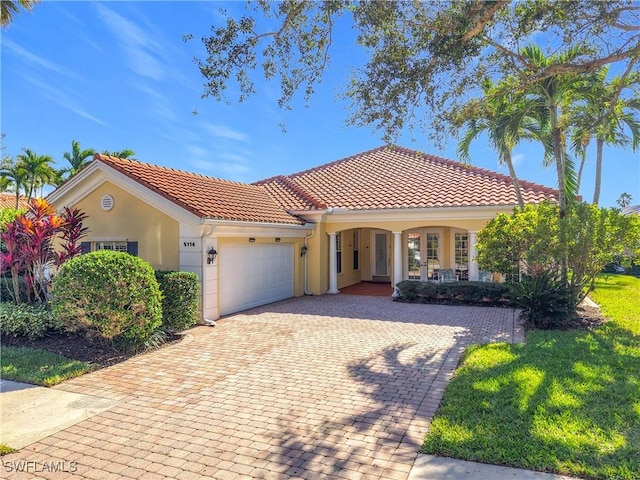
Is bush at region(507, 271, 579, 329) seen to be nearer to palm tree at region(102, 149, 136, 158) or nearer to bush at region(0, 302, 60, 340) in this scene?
bush at region(0, 302, 60, 340)

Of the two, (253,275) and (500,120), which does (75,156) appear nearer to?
(253,275)

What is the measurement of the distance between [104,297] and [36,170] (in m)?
30.6

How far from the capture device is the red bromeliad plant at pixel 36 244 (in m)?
10.2

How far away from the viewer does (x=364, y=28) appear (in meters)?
8.68

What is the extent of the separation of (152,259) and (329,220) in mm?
7782

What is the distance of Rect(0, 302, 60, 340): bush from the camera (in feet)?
30.9

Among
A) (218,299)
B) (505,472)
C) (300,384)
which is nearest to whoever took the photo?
(505,472)

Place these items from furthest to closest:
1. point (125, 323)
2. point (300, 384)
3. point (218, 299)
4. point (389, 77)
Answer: point (218, 299)
point (389, 77)
point (125, 323)
point (300, 384)

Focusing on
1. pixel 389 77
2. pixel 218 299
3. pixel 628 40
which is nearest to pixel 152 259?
pixel 218 299

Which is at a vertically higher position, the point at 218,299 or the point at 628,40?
the point at 628,40

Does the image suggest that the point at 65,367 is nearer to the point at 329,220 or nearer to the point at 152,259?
the point at 152,259

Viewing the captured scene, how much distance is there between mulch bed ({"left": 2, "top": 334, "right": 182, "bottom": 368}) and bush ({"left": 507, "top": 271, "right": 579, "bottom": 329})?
899cm

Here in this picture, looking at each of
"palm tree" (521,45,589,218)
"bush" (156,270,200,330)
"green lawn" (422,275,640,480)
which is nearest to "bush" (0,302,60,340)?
"bush" (156,270,200,330)

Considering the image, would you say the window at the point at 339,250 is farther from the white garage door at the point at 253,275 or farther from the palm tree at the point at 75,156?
the palm tree at the point at 75,156
